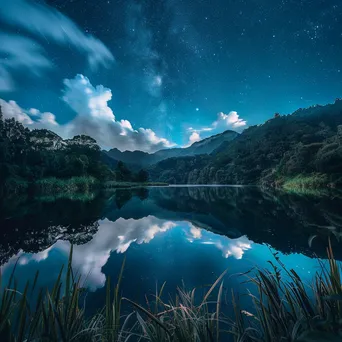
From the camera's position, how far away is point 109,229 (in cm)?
777

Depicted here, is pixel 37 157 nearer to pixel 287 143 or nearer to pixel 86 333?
pixel 86 333

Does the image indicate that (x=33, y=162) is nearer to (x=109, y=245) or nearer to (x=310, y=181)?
(x=109, y=245)

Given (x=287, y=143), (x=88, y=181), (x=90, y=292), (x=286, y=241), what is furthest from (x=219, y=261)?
(x=287, y=143)

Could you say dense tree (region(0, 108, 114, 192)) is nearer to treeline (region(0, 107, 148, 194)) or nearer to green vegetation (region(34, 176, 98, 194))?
A: treeline (region(0, 107, 148, 194))

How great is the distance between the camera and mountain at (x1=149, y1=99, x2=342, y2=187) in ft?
104

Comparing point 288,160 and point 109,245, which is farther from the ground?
point 288,160

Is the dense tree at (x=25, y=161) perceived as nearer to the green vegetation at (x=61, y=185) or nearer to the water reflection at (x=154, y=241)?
the green vegetation at (x=61, y=185)

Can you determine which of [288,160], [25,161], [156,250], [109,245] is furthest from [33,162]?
[288,160]

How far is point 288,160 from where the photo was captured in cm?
4875

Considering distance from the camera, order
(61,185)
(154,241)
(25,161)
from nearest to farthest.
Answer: (154,241)
(61,185)
(25,161)

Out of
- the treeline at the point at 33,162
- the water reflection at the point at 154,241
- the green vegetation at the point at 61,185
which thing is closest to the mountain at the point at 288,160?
the water reflection at the point at 154,241

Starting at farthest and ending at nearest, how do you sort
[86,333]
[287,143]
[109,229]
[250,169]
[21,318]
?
[250,169]
[287,143]
[109,229]
[86,333]
[21,318]

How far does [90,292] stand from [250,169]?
89.7 metres

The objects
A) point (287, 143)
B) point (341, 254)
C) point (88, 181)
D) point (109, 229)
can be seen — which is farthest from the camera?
point (287, 143)
